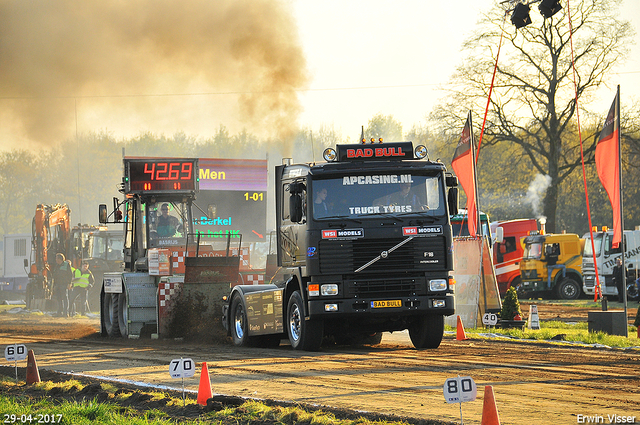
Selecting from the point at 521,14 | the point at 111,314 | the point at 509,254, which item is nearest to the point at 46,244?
the point at 111,314

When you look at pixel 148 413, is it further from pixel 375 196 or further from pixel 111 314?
pixel 111 314

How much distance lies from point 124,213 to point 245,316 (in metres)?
5.73

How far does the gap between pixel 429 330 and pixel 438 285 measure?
3.88 ft

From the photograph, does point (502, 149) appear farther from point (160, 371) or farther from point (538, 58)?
point (160, 371)

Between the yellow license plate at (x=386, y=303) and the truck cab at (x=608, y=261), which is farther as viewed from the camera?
the truck cab at (x=608, y=261)

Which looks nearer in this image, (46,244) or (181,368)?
(181,368)

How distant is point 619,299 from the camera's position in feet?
97.6

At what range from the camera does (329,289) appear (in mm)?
12617

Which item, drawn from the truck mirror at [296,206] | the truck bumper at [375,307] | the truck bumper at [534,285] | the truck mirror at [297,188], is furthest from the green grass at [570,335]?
the truck bumper at [534,285]

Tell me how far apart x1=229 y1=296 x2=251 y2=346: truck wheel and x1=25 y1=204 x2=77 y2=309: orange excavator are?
18.8 meters

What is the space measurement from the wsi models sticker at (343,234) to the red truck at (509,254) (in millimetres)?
20221

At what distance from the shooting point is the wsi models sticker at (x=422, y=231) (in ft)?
41.4

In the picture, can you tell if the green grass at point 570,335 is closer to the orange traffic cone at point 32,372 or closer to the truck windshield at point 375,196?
the truck windshield at point 375,196

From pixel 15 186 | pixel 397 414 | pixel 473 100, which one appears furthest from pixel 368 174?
pixel 15 186
